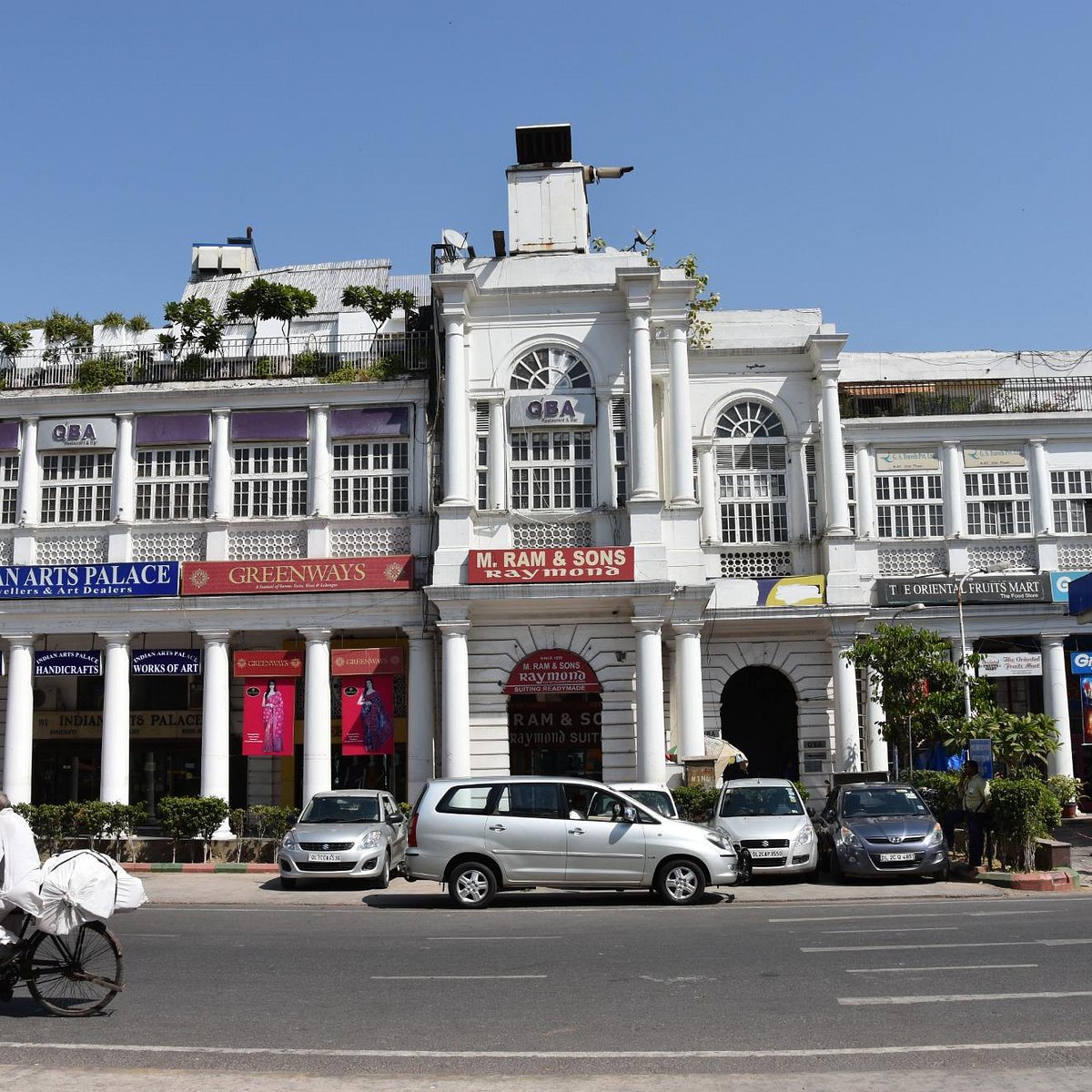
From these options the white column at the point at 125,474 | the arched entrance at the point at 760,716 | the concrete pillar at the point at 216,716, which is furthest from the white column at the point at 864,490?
the white column at the point at 125,474

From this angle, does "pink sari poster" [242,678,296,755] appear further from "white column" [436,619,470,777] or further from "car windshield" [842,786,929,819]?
"car windshield" [842,786,929,819]

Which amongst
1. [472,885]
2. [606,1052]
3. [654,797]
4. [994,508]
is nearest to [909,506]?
[994,508]

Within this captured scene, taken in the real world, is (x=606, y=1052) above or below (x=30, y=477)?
below

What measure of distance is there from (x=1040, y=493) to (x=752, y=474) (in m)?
8.97

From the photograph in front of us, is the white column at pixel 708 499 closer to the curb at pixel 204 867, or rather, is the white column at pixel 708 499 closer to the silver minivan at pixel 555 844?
the curb at pixel 204 867

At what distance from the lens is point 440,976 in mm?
11258

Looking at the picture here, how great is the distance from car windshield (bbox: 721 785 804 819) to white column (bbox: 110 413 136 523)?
18124mm

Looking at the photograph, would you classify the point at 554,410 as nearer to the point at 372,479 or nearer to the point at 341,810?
the point at 372,479

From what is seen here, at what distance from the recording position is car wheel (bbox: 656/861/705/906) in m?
17.5

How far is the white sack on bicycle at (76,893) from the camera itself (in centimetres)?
909

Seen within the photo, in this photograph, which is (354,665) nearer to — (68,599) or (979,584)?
(68,599)

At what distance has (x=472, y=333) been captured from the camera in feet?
105

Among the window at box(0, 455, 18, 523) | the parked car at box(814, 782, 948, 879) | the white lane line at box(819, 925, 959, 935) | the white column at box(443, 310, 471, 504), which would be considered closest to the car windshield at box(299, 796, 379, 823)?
the parked car at box(814, 782, 948, 879)

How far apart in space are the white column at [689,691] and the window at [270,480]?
1023 centimetres
